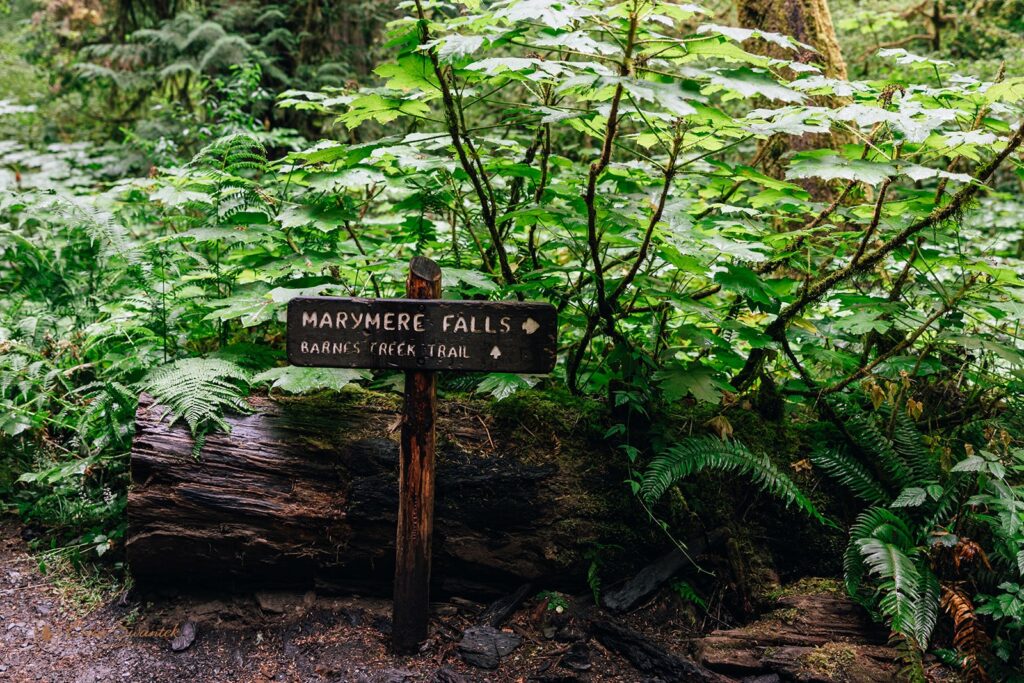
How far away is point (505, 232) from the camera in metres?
3.82

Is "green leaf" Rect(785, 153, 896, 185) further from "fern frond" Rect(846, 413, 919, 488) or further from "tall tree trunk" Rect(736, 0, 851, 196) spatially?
"tall tree trunk" Rect(736, 0, 851, 196)

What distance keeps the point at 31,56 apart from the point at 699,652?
11886mm

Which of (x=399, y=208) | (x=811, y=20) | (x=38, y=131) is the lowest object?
(x=38, y=131)

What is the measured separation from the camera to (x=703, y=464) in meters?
3.14

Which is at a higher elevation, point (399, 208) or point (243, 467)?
point (399, 208)

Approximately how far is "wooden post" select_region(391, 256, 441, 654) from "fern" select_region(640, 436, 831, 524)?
1060mm

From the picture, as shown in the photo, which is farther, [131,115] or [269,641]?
[131,115]

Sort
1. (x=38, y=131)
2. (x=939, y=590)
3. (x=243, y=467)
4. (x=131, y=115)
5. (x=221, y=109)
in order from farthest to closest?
(x=38, y=131) → (x=131, y=115) → (x=221, y=109) → (x=243, y=467) → (x=939, y=590)

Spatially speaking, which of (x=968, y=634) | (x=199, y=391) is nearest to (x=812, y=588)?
(x=968, y=634)

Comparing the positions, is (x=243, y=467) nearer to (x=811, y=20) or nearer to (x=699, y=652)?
(x=699, y=652)

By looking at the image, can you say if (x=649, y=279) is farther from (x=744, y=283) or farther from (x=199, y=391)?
(x=199, y=391)

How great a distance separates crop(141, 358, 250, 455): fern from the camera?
10.6ft

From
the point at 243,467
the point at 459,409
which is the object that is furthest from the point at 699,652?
the point at 243,467

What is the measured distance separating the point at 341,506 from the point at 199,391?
941 millimetres
